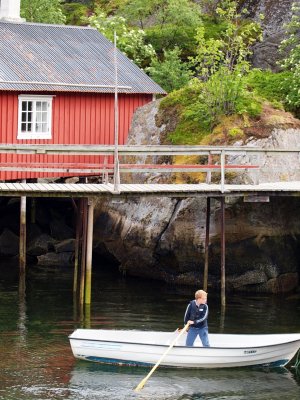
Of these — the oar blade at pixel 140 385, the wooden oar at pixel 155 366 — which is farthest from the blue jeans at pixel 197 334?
the oar blade at pixel 140 385

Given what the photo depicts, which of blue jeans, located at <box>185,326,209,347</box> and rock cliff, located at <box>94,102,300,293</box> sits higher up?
rock cliff, located at <box>94,102,300,293</box>

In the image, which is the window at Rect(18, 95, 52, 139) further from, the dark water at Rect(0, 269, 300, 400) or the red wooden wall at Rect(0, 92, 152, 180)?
the dark water at Rect(0, 269, 300, 400)

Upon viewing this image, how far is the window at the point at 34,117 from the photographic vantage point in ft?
127

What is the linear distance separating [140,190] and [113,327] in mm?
4046

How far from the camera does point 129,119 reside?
135 feet

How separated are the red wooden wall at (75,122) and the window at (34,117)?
6.8 inches

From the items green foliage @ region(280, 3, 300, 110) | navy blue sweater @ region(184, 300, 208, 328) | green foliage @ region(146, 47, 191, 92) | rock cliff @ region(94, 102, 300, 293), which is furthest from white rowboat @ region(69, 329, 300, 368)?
green foliage @ region(146, 47, 191, 92)

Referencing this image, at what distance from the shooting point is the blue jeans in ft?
87.9

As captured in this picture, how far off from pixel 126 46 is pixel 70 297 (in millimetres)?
15399

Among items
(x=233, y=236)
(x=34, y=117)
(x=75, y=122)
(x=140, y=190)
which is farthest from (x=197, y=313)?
(x=75, y=122)

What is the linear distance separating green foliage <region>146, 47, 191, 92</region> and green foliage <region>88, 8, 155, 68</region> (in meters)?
1.50

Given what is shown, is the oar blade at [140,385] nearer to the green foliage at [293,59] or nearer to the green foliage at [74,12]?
the green foliage at [293,59]

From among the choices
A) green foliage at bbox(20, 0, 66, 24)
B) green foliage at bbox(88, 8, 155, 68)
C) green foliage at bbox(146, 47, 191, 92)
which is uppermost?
green foliage at bbox(20, 0, 66, 24)

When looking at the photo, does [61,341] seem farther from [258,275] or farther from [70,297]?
[258,275]
